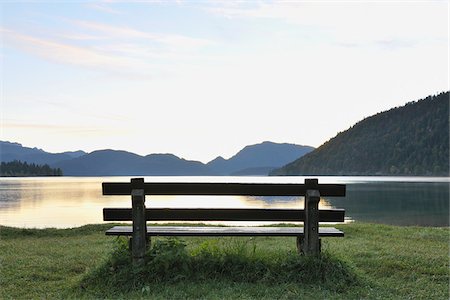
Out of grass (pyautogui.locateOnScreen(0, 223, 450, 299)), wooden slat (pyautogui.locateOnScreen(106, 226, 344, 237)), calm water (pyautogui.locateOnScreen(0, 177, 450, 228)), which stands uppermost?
wooden slat (pyautogui.locateOnScreen(106, 226, 344, 237))

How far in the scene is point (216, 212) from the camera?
8.04 metres

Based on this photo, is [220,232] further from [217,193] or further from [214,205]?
[214,205]

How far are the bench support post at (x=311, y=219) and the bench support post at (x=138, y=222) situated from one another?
8.96 feet

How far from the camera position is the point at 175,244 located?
7.94 m

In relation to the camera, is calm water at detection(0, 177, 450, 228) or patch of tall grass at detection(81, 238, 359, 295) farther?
calm water at detection(0, 177, 450, 228)

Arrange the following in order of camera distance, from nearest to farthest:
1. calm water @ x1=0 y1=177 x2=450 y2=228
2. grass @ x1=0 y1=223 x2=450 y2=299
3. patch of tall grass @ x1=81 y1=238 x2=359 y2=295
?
grass @ x1=0 y1=223 x2=450 y2=299, patch of tall grass @ x1=81 y1=238 x2=359 y2=295, calm water @ x1=0 y1=177 x2=450 y2=228

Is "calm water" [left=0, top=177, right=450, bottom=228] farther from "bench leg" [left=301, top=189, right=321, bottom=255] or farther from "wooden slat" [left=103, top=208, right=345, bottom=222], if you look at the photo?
"bench leg" [left=301, top=189, right=321, bottom=255]

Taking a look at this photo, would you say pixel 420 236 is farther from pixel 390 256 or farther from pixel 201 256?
pixel 201 256

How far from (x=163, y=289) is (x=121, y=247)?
1240 millimetres

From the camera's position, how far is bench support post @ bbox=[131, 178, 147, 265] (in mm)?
7840

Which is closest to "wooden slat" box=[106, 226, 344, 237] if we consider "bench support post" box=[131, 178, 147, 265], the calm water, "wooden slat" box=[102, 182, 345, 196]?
"bench support post" box=[131, 178, 147, 265]

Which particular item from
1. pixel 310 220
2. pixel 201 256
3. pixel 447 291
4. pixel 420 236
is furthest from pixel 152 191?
pixel 420 236

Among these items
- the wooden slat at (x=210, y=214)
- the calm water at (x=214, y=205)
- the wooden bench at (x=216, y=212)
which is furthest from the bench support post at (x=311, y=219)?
the calm water at (x=214, y=205)

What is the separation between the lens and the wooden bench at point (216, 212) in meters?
7.89
